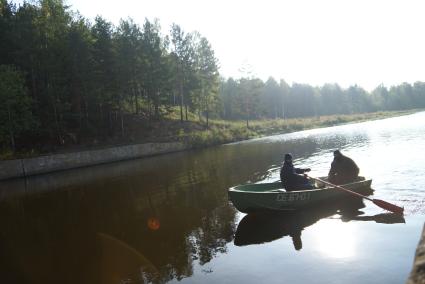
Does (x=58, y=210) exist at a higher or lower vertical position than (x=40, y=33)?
lower

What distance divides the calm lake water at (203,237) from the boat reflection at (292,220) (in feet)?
0.11

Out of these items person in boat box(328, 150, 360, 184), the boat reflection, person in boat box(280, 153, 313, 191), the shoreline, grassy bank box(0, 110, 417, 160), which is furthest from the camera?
grassy bank box(0, 110, 417, 160)

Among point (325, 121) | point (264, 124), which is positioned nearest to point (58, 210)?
point (264, 124)

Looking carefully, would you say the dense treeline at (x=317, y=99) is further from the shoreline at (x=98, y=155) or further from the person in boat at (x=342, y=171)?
the person in boat at (x=342, y=171)

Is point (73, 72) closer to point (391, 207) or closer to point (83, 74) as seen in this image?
point (83, 74)

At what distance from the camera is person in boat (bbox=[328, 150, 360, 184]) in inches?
642

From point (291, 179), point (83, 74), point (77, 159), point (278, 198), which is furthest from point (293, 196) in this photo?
point (83, 74)

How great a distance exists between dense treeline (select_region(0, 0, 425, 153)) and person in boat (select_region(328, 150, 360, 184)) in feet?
105

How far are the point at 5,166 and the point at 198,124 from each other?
105 feet

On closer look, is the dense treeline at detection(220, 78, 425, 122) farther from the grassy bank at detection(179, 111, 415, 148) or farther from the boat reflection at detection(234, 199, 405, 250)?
the boat reflection at detection(234, 199, 405, 250)

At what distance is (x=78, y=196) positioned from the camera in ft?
74.0

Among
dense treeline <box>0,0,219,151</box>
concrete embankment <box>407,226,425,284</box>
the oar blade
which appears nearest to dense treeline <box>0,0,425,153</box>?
dense treeline <box>0,0,219,151</box>

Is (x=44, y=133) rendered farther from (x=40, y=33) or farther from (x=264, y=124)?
(x=264, y=124)

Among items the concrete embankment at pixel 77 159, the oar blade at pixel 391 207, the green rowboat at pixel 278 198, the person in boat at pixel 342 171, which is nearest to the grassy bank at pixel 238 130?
the concrete embankment at pixel 77 159
